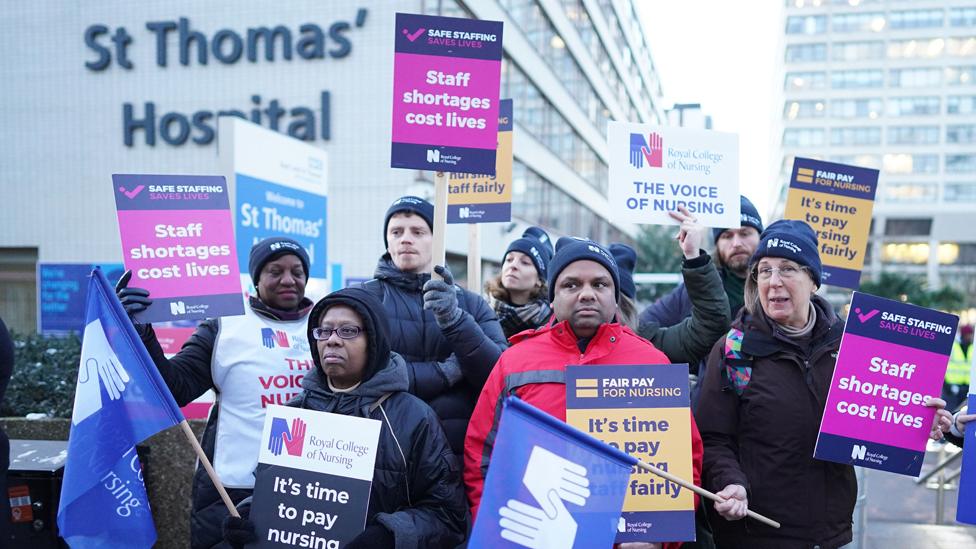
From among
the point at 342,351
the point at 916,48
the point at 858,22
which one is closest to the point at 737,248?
the point at 342,351

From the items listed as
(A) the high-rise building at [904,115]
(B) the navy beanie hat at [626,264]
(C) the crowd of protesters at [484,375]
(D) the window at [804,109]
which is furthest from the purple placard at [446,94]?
(D) the window at [804,109]

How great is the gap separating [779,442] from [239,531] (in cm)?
209

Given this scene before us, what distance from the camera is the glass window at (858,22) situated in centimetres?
7631

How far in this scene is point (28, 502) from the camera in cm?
385

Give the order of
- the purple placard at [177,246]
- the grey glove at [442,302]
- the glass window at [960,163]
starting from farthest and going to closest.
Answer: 1. the glass window at [960,163]
2. the purple placard at [177,246]
3. the grey glove at [442,302]

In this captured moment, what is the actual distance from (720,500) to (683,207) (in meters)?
1.86

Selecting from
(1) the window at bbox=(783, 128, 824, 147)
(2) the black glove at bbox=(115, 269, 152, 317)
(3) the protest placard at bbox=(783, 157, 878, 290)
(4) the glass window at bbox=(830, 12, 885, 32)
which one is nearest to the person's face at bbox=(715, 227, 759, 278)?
(3) the protest placard at bbox=(783, 157, 878, 290)

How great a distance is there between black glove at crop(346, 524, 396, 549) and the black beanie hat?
1.82ft

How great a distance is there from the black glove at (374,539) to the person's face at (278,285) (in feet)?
4.58

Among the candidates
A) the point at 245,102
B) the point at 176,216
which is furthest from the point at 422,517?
the point at 245,102

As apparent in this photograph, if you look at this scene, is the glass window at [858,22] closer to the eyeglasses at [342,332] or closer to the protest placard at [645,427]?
the protest placard at [645,427]

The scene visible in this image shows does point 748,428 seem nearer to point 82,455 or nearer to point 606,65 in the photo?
point 82,455

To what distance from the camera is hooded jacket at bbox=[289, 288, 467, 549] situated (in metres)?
2.62

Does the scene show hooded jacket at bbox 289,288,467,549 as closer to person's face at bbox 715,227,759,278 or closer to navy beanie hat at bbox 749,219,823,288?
navy beanie hat at bbox 749,219,823,288
